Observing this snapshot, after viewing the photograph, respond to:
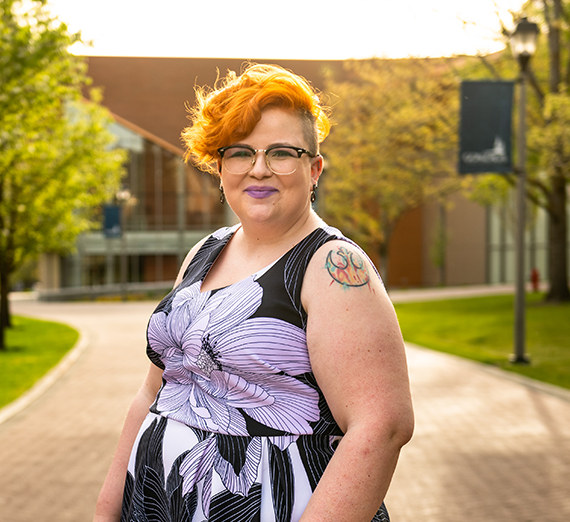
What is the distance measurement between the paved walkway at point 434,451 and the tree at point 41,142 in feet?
13.7

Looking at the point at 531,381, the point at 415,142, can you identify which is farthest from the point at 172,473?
the point at 415,142

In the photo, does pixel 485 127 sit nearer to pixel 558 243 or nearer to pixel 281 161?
pixel 281 161

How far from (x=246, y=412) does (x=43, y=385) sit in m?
9.12

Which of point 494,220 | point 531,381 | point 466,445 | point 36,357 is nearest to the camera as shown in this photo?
point 466,445

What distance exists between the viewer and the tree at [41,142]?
30.4 feet

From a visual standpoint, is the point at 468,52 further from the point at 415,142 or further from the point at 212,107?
the point at 212,107

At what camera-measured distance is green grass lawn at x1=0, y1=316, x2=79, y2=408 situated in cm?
1006

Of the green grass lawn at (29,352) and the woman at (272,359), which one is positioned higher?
the woman at (272,359)

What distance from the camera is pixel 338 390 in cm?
149

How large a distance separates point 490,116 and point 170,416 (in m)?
10.0

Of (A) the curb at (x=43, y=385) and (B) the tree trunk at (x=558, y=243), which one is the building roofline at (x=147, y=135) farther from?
(A) the curb at (x=43, y=385)

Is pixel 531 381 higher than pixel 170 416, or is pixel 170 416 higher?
pixel 170 416

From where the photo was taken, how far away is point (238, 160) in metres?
1.75

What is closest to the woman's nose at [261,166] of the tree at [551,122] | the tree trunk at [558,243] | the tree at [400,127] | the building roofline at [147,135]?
the tree at [551,122]
